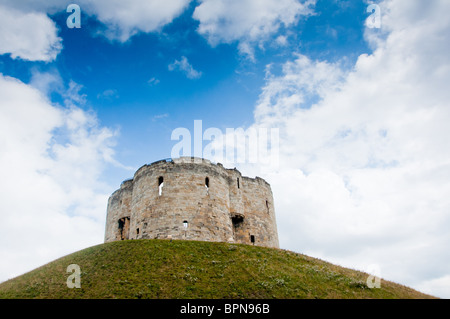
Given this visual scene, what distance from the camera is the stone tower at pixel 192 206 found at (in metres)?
31.2

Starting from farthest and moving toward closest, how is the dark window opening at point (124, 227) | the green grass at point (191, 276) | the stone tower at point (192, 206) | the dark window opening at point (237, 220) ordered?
the dark window opening at point (124, 227) < the dark window opening at point (237, 220) < the stone tower at point (192, 206) < the green grass at point (191, 276)

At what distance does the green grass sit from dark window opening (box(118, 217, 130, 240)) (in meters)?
9.87

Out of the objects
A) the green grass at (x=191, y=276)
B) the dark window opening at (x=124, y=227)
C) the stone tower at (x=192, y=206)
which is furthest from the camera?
the dark window opening at (x=124, y=227)

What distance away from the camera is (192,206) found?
3183 centimetres

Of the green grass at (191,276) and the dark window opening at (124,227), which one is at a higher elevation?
the dark window opening at (124,227)

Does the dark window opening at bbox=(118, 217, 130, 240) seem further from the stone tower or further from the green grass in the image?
the green grass

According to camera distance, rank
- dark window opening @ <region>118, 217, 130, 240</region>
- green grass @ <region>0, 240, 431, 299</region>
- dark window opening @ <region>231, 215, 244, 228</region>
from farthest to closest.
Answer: dark window opening @ <region>118, 217, 130, 240</region> → dark window opening @ <region>231, 215, 244, 228</region> → green grass @ <region>0, 240, 431, 299</region>

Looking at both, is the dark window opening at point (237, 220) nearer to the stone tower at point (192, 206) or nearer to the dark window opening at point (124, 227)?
the stone tower at point (192, 206)

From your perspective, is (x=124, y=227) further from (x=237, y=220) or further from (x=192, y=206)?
(x=237, y=220)

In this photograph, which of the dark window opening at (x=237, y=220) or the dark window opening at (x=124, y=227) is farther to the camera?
the dark window opening at (x=124, y=227)

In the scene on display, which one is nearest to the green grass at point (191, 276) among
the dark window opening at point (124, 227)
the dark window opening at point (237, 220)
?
the dark window opening at point (237, 220)

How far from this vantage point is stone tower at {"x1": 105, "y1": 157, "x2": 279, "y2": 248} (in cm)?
3116

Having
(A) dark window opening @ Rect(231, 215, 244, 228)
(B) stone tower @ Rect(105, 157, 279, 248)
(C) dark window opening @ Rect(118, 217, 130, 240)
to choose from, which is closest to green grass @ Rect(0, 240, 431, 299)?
(B) stone tower @ Rect(105, 157, 279, 248)
